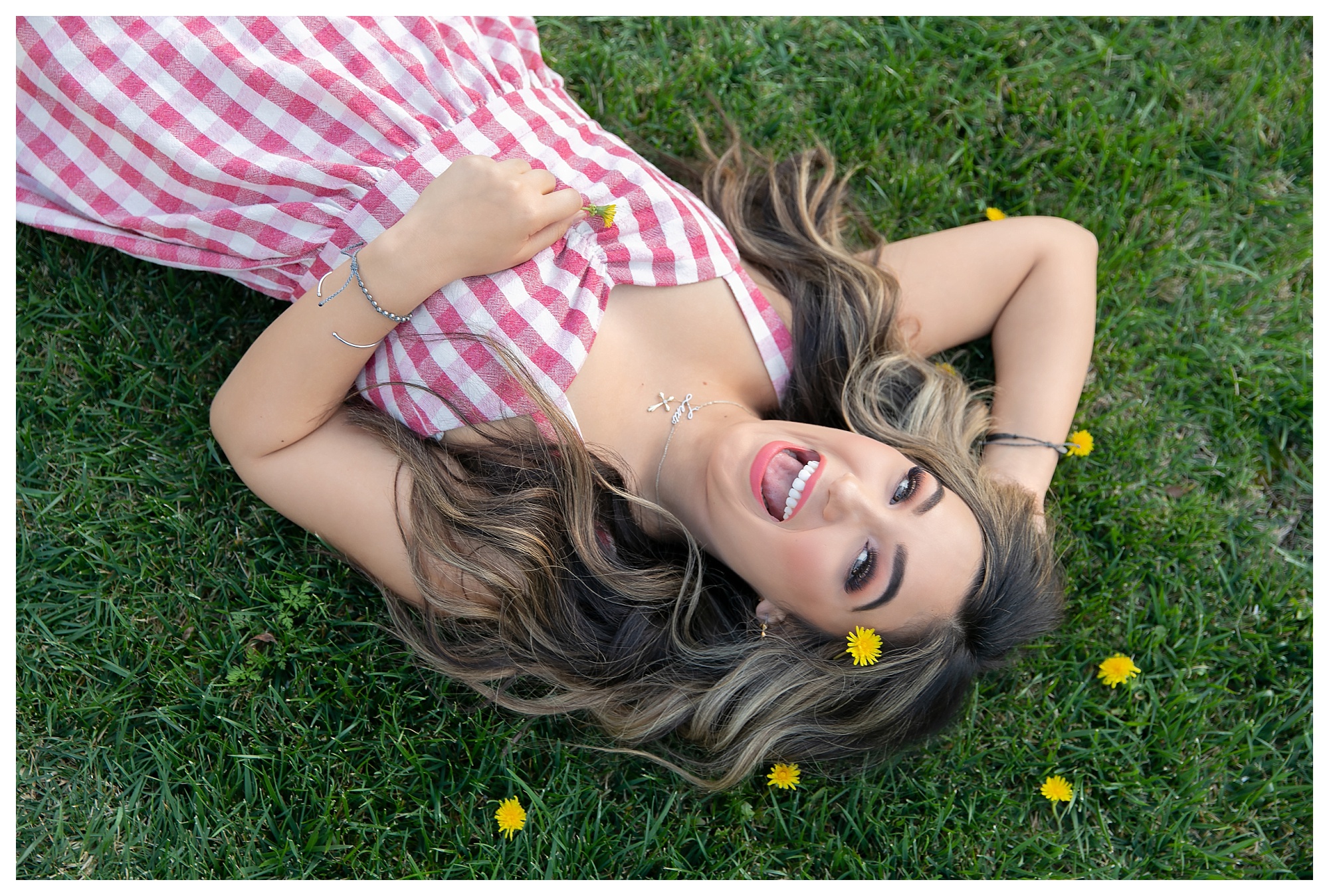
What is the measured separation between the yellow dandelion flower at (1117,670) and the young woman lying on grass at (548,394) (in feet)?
1.84

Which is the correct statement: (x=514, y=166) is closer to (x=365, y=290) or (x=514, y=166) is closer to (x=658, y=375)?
(x=365, y=290)

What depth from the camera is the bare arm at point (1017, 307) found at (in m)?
2.98

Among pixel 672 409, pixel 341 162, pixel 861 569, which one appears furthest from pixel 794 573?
pixel 341 162

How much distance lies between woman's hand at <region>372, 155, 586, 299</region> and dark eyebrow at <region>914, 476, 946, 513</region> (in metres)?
1.27

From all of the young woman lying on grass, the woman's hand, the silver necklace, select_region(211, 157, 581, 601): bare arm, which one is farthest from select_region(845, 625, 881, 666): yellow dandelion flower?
the woman's hand

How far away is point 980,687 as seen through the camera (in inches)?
123

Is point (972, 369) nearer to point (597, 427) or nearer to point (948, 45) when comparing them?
point (948, 45)

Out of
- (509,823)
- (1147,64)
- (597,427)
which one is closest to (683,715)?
(509,823)

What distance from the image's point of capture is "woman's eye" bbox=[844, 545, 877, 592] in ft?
7.70

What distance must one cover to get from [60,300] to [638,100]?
2119mm

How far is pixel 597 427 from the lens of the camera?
2682 mm

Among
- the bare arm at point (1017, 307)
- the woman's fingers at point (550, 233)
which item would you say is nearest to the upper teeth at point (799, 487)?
the bare arm at point (1017, 307)

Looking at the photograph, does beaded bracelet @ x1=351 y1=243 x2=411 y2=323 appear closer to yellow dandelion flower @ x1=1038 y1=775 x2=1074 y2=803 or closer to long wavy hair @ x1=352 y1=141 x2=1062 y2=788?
long wavy hair @ x1=352 y1=141 x2=1062 y2=788

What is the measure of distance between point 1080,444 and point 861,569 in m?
1.35
